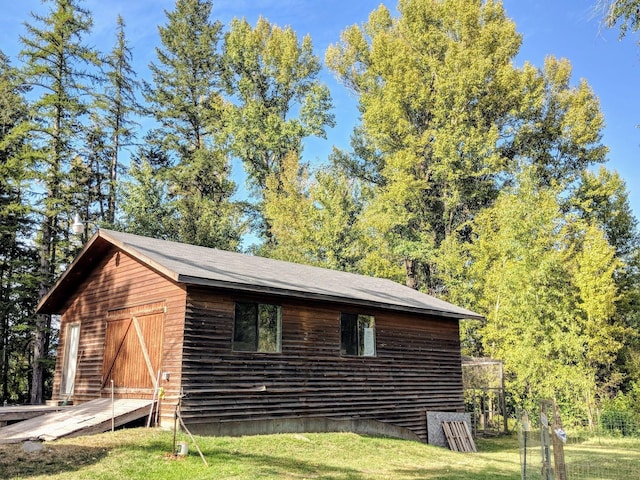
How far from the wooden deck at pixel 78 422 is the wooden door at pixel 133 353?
20.7 inches

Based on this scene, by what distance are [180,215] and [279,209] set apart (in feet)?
17.8

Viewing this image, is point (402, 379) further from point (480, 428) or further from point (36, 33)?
point (36, 33)

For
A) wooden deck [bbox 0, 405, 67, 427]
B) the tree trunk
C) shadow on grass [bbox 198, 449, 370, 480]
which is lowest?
shadow on grass [bbox 198, 449, 370, 480]

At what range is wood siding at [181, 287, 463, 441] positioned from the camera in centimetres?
1159

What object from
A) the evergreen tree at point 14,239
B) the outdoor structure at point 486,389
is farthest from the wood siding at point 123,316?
the outdoor structure at point 486,389

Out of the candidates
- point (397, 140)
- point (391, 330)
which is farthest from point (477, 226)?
point (391, 330)

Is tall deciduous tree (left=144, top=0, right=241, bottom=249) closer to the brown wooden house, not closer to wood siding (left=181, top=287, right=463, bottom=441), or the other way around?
the brown wooden house

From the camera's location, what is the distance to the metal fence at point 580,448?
695 cm

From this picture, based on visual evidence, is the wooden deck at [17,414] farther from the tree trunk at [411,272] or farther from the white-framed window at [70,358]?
the tree trunk at [411,272]

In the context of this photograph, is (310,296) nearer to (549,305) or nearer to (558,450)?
(558,450)

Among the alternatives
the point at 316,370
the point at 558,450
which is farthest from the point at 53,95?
the point at 558,450

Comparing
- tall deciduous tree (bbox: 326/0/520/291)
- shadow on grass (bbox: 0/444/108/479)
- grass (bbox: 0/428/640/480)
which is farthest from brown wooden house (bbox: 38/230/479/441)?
tall deciduous tree (bbox: 326/0/520/291)

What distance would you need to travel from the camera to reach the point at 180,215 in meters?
29.0

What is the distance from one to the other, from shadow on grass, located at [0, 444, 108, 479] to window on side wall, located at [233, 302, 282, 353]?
390 centimetres
